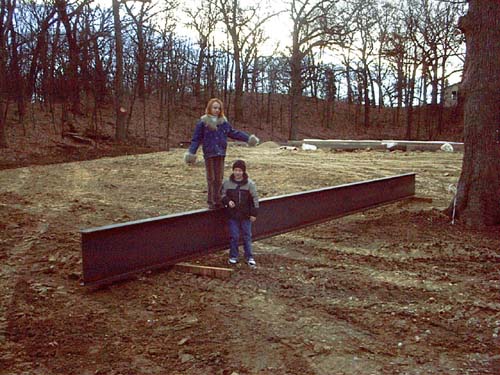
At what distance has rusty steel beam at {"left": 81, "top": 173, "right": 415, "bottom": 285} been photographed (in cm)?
586

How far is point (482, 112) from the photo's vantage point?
8930mm

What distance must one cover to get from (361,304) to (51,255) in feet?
13.1

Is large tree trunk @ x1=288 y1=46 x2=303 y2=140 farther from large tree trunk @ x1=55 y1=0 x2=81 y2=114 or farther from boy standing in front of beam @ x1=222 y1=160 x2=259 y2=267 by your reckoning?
boy standing in front of beam @ x1=222 y1=160 x2=259 y2=267

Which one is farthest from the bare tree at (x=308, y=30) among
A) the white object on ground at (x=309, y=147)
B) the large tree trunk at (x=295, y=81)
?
the white object on ground at (x=309, y=147)

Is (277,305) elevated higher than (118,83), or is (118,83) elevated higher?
(118,83)

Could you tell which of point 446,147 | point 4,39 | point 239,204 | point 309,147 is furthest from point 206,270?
point 4,39

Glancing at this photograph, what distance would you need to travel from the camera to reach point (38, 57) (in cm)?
2797

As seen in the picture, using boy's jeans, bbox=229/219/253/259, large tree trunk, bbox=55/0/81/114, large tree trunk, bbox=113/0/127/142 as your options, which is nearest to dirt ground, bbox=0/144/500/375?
boy's jeans, bbox=229/219/253/259

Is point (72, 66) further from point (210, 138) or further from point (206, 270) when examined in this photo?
point (206, 270)

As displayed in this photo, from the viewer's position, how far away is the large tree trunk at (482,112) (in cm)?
880

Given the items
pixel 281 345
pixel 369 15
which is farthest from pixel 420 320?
pixel 369 15

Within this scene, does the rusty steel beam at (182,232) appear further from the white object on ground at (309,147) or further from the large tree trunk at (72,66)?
the large tree trunk at (72,66)

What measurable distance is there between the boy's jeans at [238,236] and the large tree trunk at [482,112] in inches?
154

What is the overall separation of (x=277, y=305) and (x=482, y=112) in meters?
5.27
